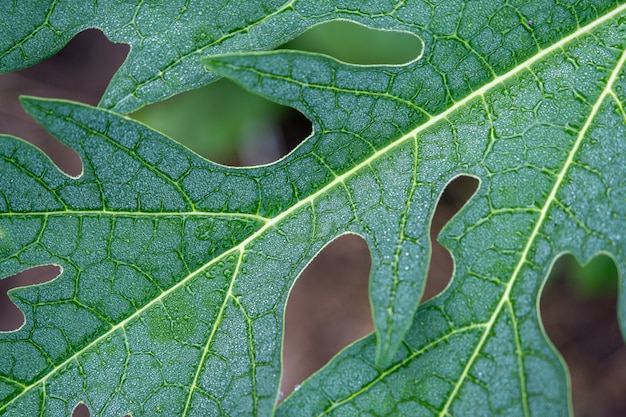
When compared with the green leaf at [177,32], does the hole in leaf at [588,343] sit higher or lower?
lower

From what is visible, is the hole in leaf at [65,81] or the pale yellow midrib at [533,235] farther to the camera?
the hole in leaf at [65,81]

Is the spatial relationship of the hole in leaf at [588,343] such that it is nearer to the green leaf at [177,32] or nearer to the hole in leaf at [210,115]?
the hole in leaf at [210,115]

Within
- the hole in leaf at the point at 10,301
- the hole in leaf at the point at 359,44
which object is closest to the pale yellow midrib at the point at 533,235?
the hole in leaf at the point at 359,44

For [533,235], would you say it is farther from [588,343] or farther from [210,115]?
[588,343]

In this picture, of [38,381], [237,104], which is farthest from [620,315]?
[237,104]

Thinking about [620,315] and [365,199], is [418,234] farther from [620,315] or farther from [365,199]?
[620,315]

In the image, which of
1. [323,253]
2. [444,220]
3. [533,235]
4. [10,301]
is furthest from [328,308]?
[533,235]

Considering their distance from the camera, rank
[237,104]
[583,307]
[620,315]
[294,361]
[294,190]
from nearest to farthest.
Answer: [620,315]
[294,190]
[237,104]
[583,307]
[294,361]
